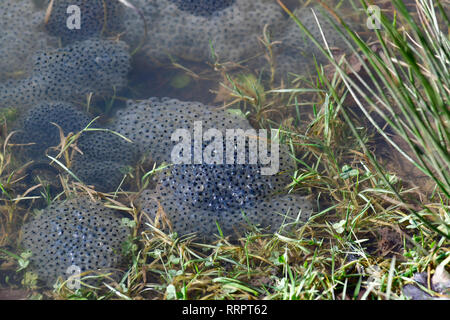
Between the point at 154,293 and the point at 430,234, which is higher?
the point at 430,234

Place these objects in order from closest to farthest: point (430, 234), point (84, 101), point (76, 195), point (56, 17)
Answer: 1. point (430, 234)
2. point (76, 195)
3. point (84, 101)
4. point (56, 17)

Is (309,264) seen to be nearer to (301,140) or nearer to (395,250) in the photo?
(395,250)

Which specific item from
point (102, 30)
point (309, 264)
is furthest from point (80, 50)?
point (309, 264)

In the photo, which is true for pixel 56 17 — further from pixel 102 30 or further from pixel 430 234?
pixel 430 234

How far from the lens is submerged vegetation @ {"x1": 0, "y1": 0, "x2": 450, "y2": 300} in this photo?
1.46 metres

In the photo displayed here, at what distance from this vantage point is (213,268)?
169cm

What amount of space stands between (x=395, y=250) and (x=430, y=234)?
16 centimetres

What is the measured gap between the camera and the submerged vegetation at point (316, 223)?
1.46 metres

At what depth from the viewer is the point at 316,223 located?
71.0 inches

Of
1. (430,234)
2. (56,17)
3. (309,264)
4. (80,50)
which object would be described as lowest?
(309,264)

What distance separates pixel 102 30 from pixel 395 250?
2049 mm
